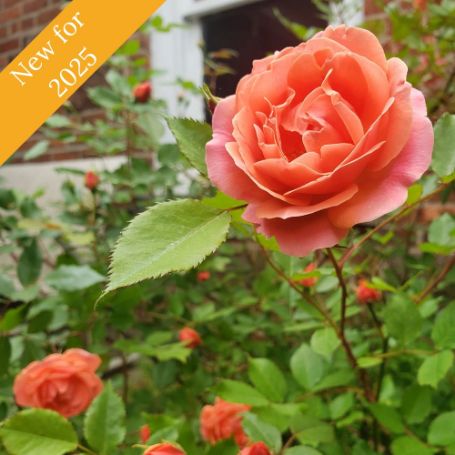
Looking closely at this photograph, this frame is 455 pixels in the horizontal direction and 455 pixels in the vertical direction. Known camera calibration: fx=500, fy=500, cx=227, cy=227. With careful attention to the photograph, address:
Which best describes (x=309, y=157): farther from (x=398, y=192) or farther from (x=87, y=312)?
(x=87, y=312)

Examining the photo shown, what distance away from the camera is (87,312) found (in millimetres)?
714

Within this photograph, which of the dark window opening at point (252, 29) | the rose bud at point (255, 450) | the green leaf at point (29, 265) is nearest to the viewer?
the rose bud at point (255, 450)

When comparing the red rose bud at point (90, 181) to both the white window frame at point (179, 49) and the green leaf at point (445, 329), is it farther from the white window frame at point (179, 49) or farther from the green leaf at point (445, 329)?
the white window frame at point (179, 49)

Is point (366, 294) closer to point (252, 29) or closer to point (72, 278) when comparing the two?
point (72, 278)

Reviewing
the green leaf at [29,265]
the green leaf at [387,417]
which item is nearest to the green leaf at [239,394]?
the green leaf at [387,417]

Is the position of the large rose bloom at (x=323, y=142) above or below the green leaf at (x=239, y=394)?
above

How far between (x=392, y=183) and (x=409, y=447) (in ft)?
1.12

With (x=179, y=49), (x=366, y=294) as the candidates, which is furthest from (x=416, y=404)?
(x=179, y=49)

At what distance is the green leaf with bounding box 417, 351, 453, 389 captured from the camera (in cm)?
48

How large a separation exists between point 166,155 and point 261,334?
554mm

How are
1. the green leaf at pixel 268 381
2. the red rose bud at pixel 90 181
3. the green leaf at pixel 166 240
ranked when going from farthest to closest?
1. the red rose bud at pixel 90 181
2. the green leaf at pixel 268 381
3. the green leaf at pixel 166 240

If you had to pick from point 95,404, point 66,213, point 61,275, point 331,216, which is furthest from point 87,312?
point 331,216

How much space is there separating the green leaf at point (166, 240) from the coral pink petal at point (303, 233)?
29 mm

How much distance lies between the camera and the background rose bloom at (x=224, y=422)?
1.83 feet
